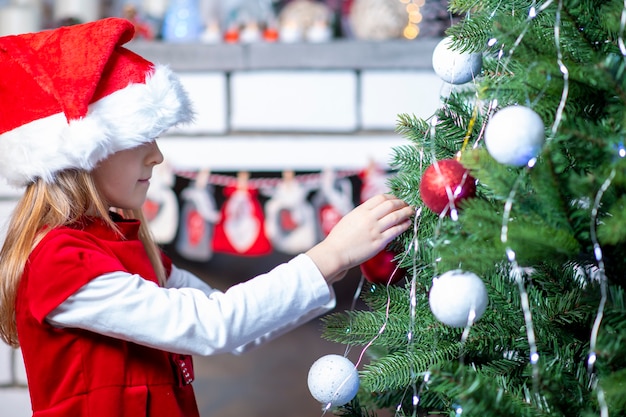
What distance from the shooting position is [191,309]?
2.51ft

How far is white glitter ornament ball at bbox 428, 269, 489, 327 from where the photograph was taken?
1.70 feet

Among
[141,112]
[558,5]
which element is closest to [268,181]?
[141,112]

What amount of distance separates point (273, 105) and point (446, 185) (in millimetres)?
1377

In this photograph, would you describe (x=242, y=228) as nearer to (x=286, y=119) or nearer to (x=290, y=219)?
(x=290, y=219)

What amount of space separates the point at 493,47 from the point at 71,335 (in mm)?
541

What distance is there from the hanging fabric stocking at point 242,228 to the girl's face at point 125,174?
1.04 metres

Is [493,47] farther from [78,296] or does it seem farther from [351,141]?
[351,141]

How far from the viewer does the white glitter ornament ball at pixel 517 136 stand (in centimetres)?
49

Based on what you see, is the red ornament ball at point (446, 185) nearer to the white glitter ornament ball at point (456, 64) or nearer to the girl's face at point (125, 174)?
the white glitter ornament ball at point (456, 64)

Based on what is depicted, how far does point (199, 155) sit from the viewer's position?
1936mm

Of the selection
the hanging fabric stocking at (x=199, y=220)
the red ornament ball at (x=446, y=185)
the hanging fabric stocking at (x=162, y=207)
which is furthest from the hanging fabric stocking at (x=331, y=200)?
the red ornament ball at (x=446, y=185)

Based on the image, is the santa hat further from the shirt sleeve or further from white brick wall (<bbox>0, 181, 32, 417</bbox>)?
white brick wall (<bbox>0, 181, 32, 417</bbox>)

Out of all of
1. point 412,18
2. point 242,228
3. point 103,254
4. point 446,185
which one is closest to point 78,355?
point 103,254

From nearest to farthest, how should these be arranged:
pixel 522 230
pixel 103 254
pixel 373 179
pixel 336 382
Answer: pixel 522 230 → pixel 336 382 → pixel 103 254 → pixel 373 179
